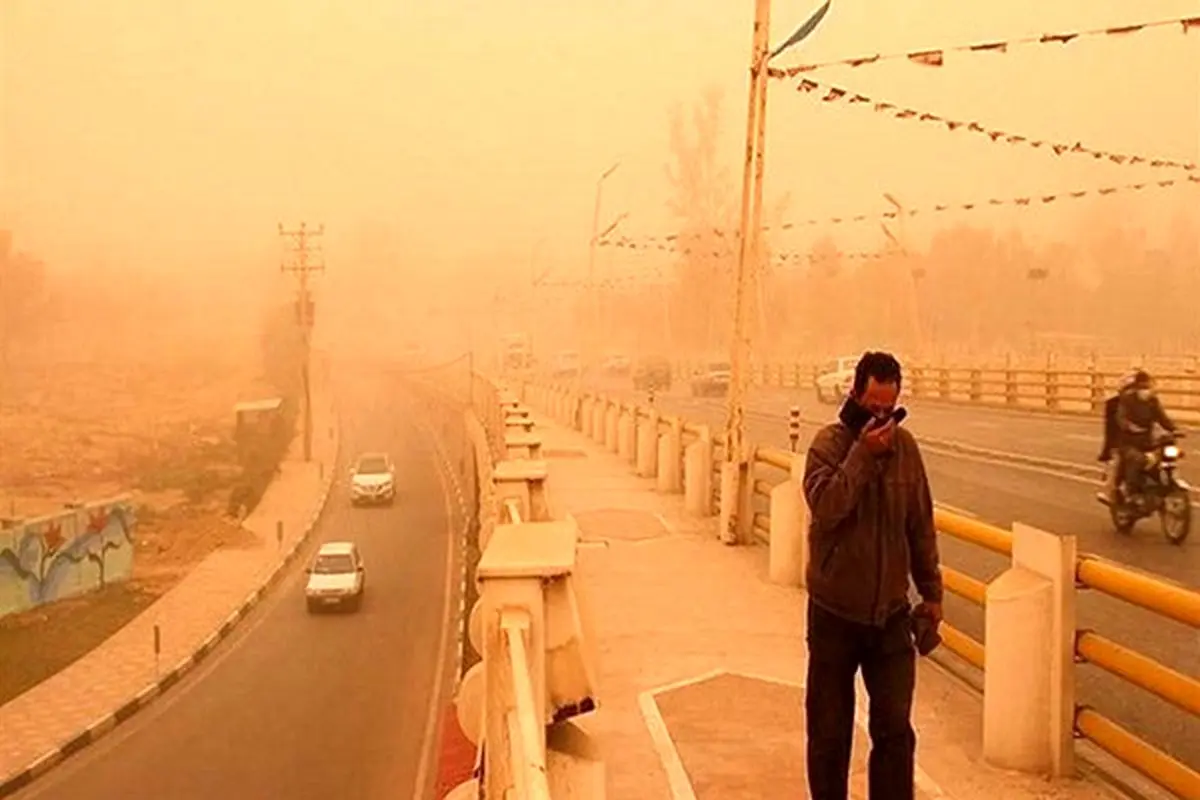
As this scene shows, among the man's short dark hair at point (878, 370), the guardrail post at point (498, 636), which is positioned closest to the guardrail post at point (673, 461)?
the man's short dark hair at point (878, 370)

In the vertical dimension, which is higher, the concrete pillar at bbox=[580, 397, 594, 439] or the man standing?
the man standing

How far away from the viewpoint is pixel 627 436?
80.0ft

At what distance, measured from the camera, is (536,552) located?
434cm

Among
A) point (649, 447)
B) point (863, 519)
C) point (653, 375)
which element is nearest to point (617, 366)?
point (653, 375)

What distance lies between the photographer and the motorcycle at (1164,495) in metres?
12.6

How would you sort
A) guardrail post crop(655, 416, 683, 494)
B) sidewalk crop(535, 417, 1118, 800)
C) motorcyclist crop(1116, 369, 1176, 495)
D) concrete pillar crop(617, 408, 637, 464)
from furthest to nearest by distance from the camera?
concrete pillar crop(617, 408, 637, 464)
guardrail post crop(655, 416, 683, 494)
motorcyclist crop(1116, 369, 1176, 495)
sidewalk crop(535, 417, 1118, 800)

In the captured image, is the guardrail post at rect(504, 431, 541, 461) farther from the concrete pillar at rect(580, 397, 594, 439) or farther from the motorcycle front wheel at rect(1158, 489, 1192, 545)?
the concrete pillar at rect(580, 397, 594, 439)

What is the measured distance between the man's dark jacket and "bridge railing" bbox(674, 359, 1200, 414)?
2034cm

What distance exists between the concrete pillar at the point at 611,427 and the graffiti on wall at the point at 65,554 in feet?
51.3

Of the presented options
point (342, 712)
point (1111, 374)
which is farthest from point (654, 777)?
point (1111, 374)

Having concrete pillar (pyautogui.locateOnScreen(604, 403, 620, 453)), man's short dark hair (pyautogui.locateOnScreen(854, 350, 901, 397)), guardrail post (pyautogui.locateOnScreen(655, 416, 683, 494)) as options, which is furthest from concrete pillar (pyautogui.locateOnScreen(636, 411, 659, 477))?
man's short dark hair (pyautogui.locateOnScreen(854, 350, 901, 397))

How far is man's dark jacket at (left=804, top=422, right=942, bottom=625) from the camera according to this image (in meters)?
4.44

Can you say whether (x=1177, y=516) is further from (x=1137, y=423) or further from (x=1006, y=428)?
(x=1006, y=428)

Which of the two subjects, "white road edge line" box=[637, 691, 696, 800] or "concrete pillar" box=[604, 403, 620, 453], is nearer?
"white road edge line" box=[637, 691, 696, 800]
